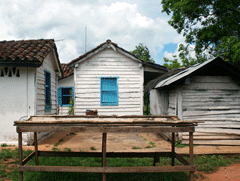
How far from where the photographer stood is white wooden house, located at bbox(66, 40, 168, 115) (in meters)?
10.6

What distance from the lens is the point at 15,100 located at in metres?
7.66

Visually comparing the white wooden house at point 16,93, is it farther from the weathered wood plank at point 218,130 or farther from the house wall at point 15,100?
the weathered wood plank at point 218,130

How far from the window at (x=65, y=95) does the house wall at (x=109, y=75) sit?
518 centimetres

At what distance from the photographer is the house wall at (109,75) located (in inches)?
418

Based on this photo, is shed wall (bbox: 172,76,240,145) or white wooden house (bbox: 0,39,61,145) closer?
white wooden house (bbox: 0,39,61,145)

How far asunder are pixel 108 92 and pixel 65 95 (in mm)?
5949

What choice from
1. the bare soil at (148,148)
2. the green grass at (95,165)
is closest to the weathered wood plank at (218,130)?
the bare soil at (148,148)

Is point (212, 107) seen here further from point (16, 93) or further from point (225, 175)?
point (16, 93)

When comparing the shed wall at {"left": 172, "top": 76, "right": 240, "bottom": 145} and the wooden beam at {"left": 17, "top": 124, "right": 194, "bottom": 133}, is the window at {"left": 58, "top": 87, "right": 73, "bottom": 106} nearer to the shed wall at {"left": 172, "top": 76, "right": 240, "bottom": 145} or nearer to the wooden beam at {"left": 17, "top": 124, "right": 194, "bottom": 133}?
the shed wall at {"left": 172, "top": 76, "right": 240, "bottom": 145}

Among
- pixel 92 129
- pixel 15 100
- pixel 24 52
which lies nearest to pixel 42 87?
pixel 15 100

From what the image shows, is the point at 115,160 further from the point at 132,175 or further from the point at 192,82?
the point at 192,82

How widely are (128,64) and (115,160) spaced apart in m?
6.18

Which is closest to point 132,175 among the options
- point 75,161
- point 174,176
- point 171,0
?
point 174,176

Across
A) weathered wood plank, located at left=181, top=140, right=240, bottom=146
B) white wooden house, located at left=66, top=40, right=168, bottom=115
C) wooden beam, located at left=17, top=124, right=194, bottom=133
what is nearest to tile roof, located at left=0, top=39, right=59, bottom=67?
white wooden house, located at left=66, top=40, right=168, bottom=115
